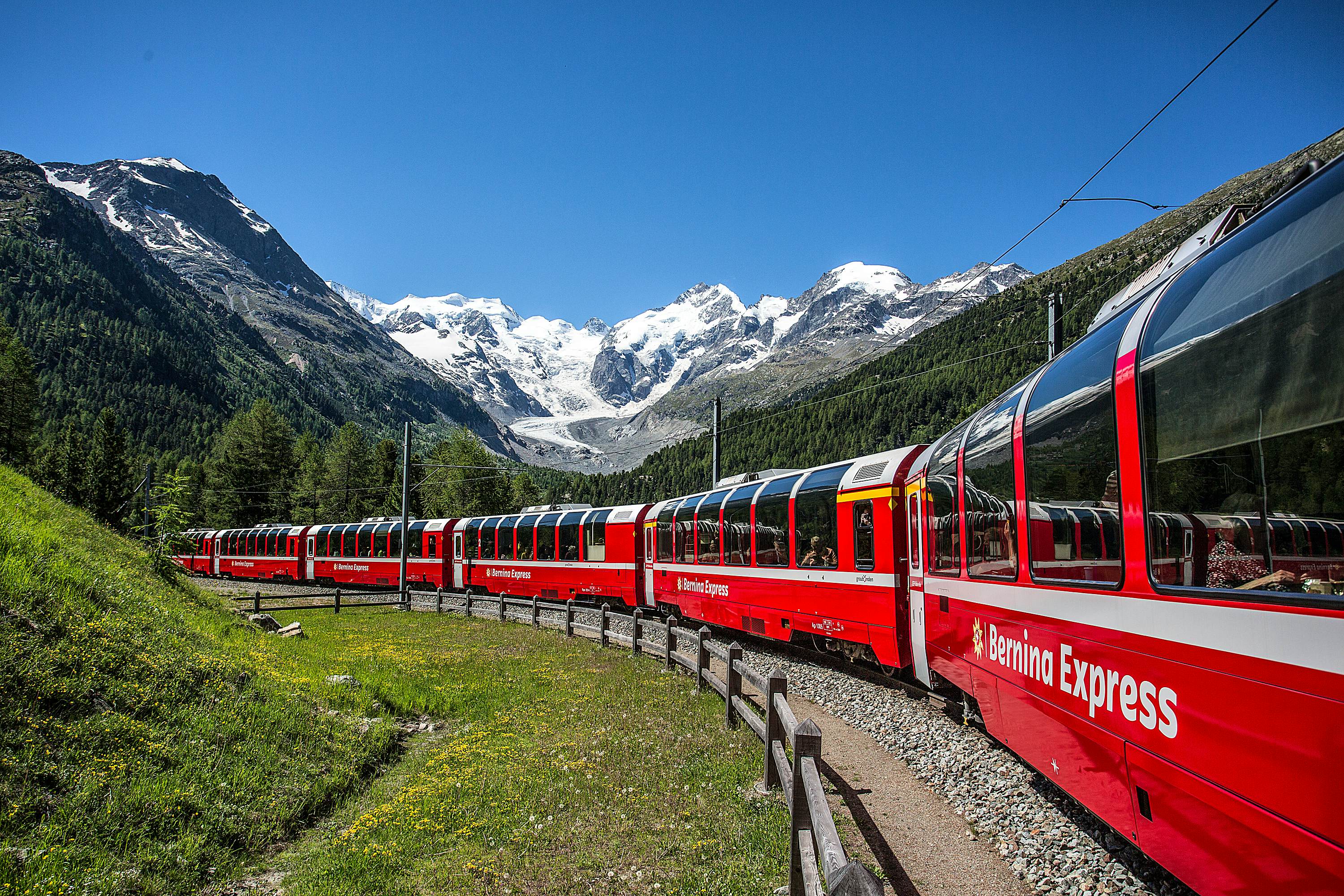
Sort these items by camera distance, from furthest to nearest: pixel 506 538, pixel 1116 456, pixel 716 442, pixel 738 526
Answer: pixel 506 538, pixel 716 442, pixel 738 526, pixel 1116 456

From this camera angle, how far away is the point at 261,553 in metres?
47.2

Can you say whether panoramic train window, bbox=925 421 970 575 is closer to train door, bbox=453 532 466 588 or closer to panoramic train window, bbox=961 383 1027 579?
panoramic train window, bbox=961 383 1027 579

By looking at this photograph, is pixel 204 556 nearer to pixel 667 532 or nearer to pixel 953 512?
pixel 667 532

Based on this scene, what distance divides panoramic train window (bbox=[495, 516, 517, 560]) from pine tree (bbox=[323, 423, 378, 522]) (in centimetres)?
5098

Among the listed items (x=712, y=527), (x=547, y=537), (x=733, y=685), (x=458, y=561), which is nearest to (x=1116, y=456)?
(x=733, y=685)

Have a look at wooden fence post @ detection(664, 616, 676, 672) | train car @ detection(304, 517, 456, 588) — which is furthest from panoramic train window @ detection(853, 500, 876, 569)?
train car @ detection(304, 517, 456, 588)

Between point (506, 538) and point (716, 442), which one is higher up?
point (716, 442)

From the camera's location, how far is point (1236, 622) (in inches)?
127

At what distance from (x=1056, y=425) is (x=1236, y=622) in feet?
8.34

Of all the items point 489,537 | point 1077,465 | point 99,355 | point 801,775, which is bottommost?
point 801,775

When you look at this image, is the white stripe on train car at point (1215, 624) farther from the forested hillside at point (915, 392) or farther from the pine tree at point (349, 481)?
the forested hillside at point (915, 392)

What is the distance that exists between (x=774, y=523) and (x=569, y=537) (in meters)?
13.0

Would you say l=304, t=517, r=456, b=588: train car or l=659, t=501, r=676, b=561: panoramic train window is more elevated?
l=659, t=501, r=676, b=561: panoramic train window

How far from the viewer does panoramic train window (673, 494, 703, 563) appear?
19906 mm
